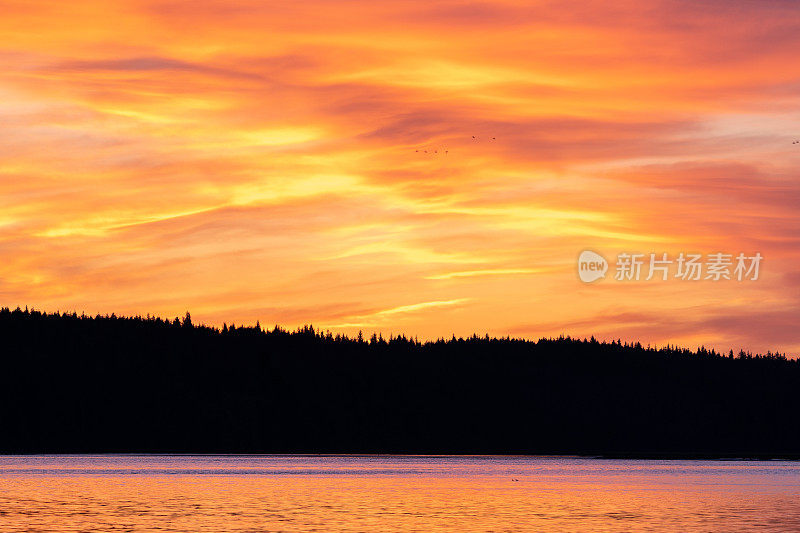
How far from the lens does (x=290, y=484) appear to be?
5098 inches

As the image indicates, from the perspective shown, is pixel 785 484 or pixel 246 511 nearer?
pixel 246 511

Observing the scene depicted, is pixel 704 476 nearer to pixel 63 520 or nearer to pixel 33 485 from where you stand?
pixel 33 485

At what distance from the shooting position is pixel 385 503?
96.3 m

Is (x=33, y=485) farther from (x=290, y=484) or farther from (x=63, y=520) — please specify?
(x=63, y=520)

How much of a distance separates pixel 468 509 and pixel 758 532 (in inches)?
962

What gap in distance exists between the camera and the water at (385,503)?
75.4 metres

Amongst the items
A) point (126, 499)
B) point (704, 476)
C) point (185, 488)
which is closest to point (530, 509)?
point (126, 499)

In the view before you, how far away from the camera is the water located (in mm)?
75438

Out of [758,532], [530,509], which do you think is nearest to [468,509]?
[530,509]

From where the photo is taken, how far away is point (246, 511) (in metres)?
86.1

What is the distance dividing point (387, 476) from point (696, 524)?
79750mm

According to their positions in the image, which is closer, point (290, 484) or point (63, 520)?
point (63, 520)

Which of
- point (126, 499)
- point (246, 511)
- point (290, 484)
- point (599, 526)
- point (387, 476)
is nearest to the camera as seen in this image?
point (599, 526)

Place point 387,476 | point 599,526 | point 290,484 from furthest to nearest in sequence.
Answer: point 387,476 < point 290,484 < point 599,526
